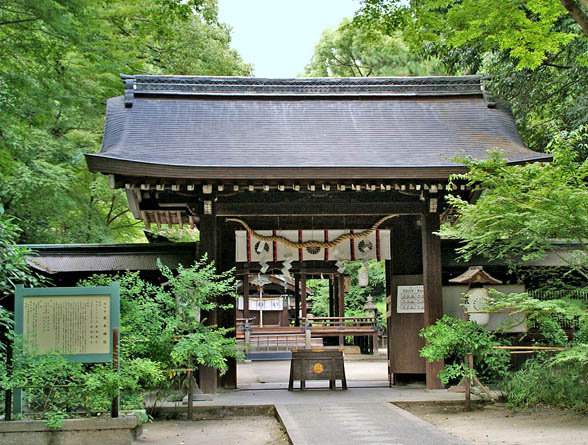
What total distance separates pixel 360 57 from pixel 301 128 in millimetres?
22973

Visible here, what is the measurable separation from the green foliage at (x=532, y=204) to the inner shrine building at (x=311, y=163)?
69.5 inches

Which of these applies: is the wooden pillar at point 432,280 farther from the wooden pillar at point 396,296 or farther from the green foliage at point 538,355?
the wooden pillar at point 396,296

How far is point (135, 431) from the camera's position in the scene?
301 inches

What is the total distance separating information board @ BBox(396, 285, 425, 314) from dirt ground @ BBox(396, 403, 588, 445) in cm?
241

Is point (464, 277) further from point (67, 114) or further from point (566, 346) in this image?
point (67, 114)

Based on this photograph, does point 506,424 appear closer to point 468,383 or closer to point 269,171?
point 468,383

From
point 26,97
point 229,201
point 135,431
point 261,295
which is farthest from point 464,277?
point 261,295

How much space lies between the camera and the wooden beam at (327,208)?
11.3 meters

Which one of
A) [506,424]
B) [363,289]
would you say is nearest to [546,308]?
[506,424]

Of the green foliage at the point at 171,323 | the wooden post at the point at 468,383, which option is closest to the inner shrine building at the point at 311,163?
the wooden post at the point at 468,383

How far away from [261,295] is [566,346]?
24676mm

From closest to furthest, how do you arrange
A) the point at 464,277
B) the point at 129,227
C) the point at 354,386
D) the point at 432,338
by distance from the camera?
the point at 432,338 < the point at 464,277 < the point at 354,386 < the point at 129,227

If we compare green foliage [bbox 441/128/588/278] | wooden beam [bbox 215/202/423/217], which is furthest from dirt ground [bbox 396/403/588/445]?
wooden beam [bbox 215/202/423/217]

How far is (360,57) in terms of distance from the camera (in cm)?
3394
